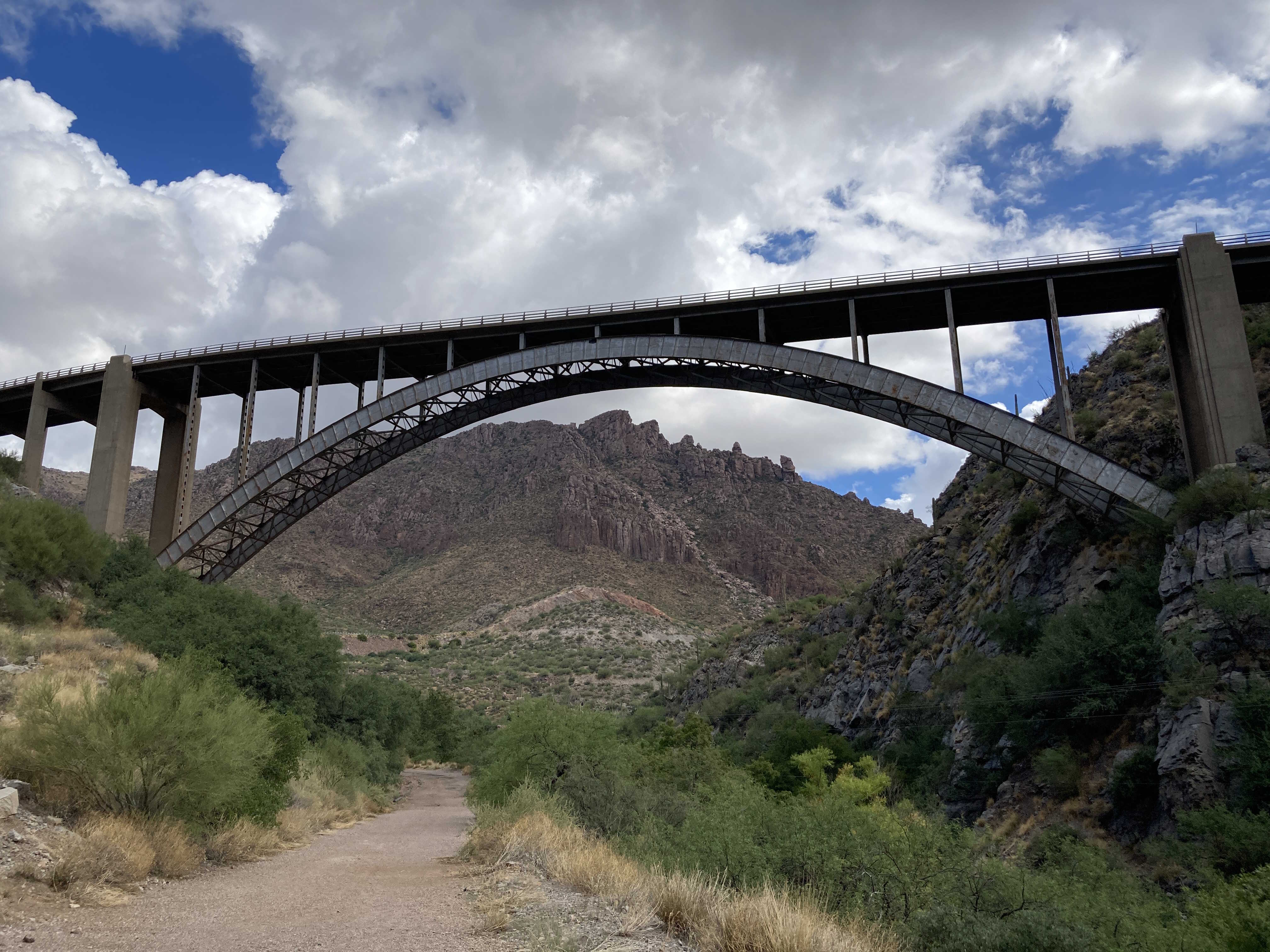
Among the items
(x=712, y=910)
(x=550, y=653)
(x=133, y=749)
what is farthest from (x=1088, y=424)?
(x=550, y=653)

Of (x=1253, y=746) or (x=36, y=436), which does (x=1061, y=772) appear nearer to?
(x=1253, y=746)

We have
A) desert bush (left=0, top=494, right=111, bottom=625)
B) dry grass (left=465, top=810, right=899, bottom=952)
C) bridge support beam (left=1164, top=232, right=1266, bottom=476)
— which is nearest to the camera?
dry grass (left=465, top=810, right=899, bottom=952)

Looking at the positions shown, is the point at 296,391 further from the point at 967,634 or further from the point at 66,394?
the point at 967,634

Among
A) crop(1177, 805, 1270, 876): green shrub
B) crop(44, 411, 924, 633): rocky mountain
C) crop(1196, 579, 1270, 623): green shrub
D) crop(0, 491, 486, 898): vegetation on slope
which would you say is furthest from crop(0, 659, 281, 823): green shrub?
crop(44, 411, 924, 633): rocky mountain

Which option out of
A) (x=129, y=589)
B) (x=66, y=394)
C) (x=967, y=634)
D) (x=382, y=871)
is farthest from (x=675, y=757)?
(x=66, y=394)

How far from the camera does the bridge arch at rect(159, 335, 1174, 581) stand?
1006 inches

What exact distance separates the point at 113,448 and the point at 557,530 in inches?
2959

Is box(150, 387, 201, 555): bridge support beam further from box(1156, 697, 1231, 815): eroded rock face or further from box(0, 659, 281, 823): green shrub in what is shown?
box(1156, 697, 1231, 815): eroded rock face

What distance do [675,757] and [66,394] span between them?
31201 mm

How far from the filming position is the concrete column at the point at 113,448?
33750 mm

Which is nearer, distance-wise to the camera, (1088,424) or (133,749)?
(133,749)

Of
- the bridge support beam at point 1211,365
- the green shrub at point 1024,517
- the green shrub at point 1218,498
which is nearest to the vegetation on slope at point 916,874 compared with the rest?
the green shrub at point 1218,498

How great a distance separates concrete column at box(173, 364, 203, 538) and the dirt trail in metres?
21.9

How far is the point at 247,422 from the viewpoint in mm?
33594
